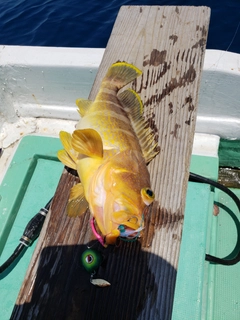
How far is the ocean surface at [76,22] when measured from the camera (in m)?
6.23

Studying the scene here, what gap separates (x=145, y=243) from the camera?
1654 millimetres

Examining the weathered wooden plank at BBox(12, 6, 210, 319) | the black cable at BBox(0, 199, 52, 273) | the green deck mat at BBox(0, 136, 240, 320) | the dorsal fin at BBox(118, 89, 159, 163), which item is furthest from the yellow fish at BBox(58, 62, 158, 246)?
the green deck mat at BBox(0, 136, 240, 320)

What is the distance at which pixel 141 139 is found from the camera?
1.89 metres

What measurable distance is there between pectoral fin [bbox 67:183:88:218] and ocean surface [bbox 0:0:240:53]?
5.35m

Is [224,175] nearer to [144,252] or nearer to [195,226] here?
[195,226]

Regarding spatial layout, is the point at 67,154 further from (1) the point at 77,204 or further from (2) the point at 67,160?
(1) the point at 77,204

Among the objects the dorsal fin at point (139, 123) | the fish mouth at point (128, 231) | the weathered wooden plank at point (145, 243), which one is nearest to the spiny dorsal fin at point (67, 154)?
the weathered wooden plank at point (145, 243)

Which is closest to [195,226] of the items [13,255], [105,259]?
[105,259]

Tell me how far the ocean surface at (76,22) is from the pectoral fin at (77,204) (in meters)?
5.35

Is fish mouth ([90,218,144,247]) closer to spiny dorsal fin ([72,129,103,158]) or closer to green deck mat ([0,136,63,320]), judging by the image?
spiny dorsal fin ([72,129,103,158])

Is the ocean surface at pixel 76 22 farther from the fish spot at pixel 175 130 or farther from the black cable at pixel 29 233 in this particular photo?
the black cable at pixel 29 233

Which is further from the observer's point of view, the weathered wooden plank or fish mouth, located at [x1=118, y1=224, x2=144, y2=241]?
the weathered wooden plank

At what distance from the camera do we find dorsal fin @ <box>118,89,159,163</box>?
1842 millimetres

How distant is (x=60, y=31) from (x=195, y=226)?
6.25 meters
